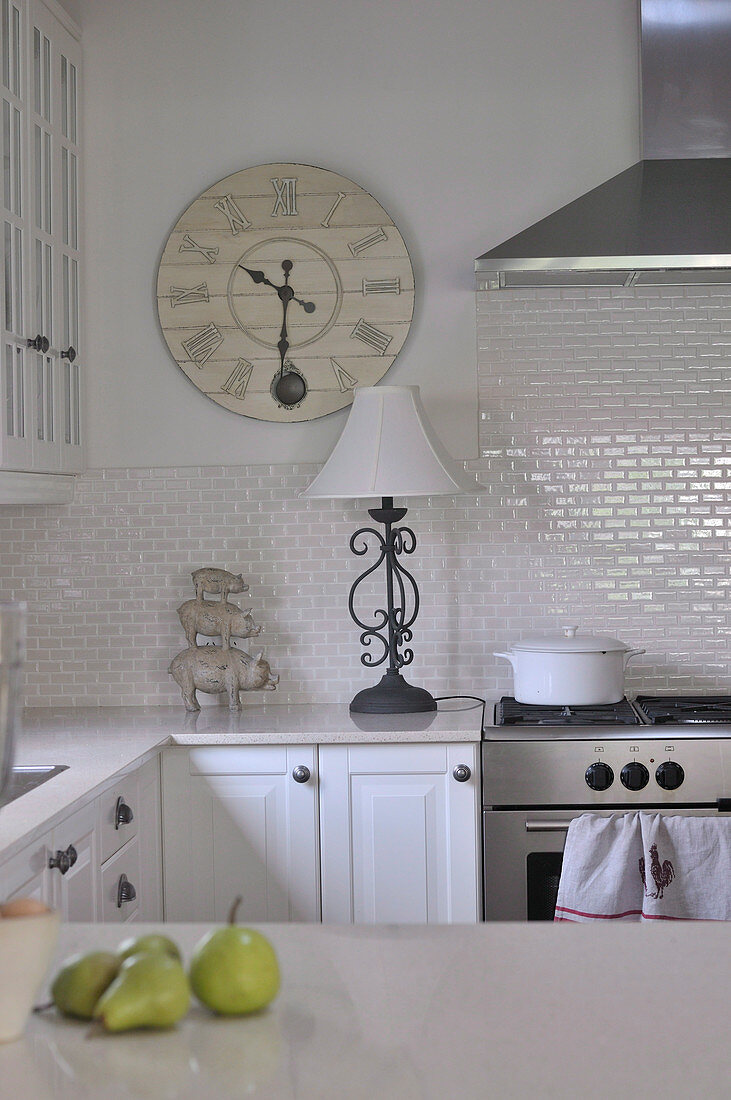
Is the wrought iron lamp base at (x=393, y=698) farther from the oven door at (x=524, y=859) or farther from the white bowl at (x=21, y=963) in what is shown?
the white bowl at (x=21, y=963)

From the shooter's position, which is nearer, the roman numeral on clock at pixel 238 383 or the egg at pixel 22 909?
the egg at pixel 22 909

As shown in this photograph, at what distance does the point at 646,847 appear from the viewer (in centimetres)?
194

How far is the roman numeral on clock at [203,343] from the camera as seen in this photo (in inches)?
137

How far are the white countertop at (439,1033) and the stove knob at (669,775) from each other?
1676 millimetres

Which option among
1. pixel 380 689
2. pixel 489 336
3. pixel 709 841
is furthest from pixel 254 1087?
pixel 489 336

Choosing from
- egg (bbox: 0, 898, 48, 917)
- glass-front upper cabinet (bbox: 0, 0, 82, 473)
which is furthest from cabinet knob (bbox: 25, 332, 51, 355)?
egg (bbox: 0, 898, 48, 917)

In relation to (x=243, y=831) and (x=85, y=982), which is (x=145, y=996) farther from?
(x=243, y=831)

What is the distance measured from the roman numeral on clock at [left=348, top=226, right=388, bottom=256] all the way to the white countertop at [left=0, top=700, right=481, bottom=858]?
1.36m

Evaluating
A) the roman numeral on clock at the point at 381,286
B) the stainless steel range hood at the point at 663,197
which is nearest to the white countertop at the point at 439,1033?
the stainless steel range hood at the point at 663,197

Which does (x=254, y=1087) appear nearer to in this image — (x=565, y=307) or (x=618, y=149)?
(x=565, y=307)

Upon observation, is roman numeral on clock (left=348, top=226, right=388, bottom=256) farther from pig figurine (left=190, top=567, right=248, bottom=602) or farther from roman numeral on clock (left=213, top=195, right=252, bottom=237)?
pig figurine (left=190, top=567, right=248, bottom=602)

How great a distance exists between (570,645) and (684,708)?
36 cm

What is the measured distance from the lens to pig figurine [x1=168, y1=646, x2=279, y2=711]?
318cm

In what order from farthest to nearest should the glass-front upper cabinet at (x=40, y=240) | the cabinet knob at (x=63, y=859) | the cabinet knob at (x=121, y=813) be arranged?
the glass-front upper cabinet at (x=40, y=240) → the cabinet knob at (x=121, y=813) → the cabinet knob at (x=63, y=859)
